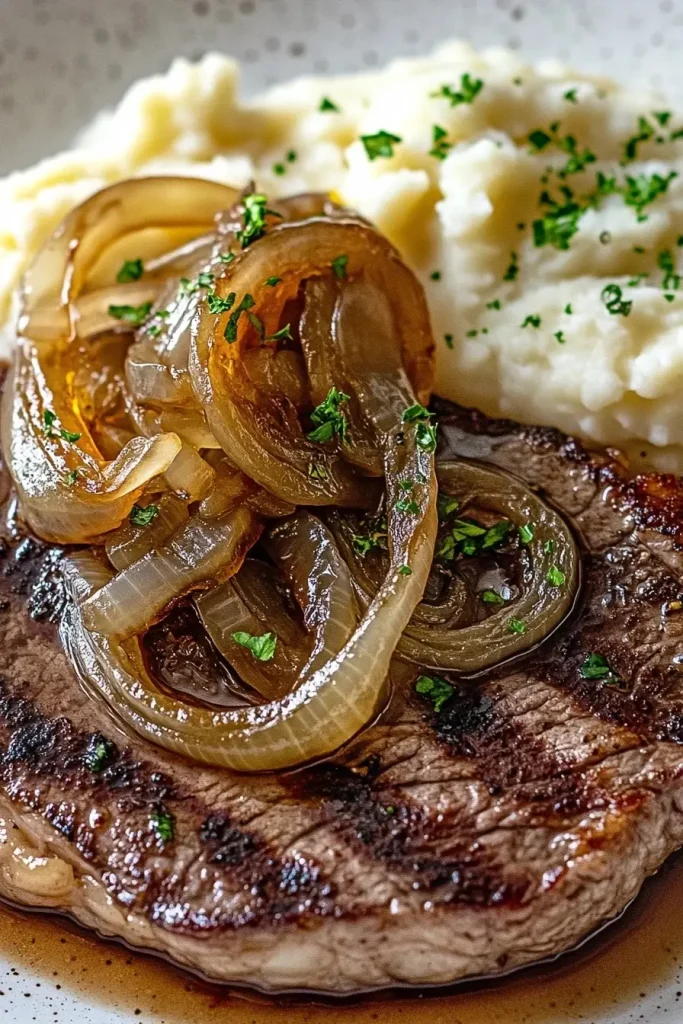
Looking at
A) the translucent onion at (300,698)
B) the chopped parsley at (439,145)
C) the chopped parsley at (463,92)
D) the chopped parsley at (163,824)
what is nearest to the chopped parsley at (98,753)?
the translucent onion at (300,698)

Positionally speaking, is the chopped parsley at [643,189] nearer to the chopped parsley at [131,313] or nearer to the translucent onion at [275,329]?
the translucent onion at [275,329]

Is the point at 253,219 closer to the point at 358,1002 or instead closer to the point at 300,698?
the point at 300,698

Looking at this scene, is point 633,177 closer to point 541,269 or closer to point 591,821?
point 541,269

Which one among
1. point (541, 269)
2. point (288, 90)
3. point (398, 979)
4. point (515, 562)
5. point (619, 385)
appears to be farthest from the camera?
point (288, 90)

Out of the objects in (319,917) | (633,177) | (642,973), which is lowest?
(642,973)

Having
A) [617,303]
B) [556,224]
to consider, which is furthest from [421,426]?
[556,224]

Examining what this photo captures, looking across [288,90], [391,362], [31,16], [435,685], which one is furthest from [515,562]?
[31,16]
